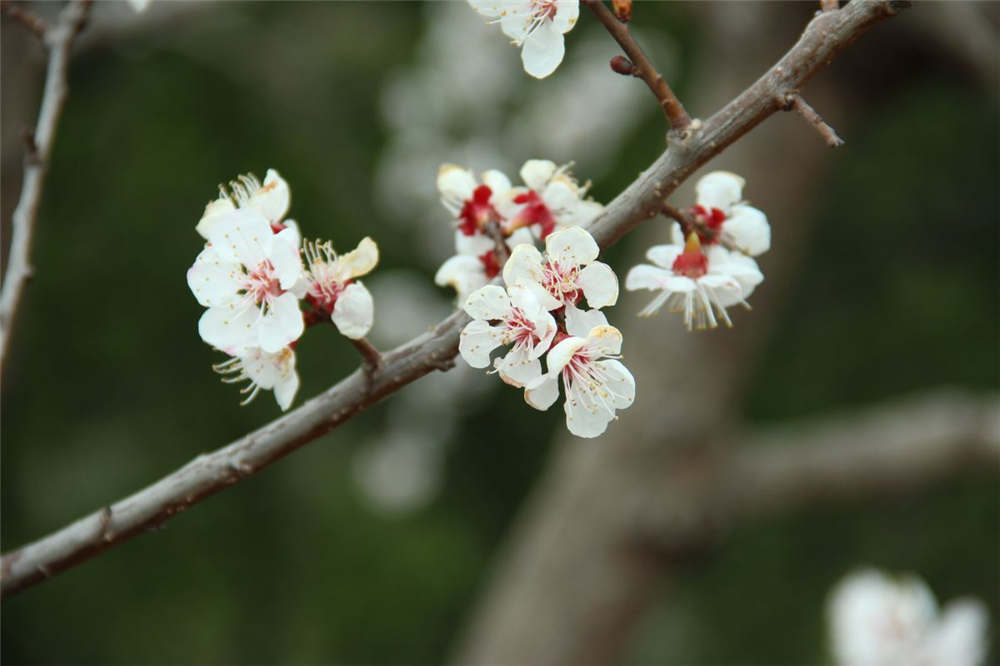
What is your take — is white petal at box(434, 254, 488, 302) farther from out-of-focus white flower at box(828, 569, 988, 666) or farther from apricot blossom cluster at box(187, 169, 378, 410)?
out-of-focus white flower at box(828, 569, 988, 666)

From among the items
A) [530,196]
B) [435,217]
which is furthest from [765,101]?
[435,217]

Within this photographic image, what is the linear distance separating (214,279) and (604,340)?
10.5 inches

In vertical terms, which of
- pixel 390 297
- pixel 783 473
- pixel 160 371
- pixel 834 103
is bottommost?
pixel 783 473

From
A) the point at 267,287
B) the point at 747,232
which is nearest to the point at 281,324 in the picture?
the point at 267,287

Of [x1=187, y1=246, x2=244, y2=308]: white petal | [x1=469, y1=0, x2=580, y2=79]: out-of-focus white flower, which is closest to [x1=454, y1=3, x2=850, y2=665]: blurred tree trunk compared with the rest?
[x1=469, y1=0, x2=580, y2=79]: out-of-focus white flower

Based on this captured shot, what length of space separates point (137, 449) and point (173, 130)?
1.03 metres

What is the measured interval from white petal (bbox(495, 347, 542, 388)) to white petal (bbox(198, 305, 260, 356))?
0.18 metres

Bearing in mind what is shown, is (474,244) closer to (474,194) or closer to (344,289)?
(474,194)

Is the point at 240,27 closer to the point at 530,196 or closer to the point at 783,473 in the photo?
the point at 783,473

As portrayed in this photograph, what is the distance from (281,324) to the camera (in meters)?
0.74

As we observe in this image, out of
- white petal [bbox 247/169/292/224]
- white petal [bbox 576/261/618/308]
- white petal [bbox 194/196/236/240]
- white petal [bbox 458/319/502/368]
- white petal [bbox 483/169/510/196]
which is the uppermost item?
white petal [bbox 194/196/236/240]

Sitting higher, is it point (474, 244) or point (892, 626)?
point (474, 244)

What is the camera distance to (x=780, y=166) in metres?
2.65

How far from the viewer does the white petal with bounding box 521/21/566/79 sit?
0.76 m
